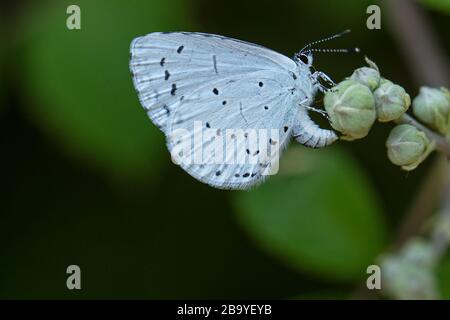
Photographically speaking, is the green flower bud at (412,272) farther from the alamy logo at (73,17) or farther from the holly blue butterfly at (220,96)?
the alamy logo at (73,17)

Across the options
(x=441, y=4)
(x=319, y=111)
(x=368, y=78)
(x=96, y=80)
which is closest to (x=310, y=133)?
(x=319, y=111)

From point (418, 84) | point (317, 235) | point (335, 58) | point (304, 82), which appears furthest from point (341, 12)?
point (304, 82)

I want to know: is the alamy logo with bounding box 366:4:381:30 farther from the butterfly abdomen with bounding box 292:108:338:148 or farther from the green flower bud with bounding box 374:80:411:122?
the green flower bud with bounding box 374:80:411:122

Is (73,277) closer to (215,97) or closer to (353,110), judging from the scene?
(215,97)

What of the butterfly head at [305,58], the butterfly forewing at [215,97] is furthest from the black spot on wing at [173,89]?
the butterfly head at [305,58]

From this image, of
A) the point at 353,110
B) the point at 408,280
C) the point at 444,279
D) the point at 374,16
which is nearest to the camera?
the point at 353,110

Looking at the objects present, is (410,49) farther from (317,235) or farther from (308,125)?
(308,125)
